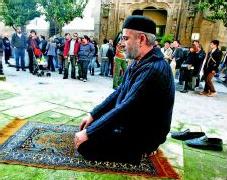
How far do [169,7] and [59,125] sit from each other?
17065mm

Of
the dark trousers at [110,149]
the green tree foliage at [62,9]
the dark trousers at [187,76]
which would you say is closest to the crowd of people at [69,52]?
the dark trousers at [187,76]

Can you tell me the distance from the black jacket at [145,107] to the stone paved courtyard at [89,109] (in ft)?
1.61

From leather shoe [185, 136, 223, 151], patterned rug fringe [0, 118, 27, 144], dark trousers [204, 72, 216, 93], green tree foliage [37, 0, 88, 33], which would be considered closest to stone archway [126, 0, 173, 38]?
green tree foliage [37, 0, 88, 33]

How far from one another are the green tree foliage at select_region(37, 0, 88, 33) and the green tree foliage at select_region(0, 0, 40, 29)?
1.05m

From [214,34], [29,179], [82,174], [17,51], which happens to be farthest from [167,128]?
[214,34]

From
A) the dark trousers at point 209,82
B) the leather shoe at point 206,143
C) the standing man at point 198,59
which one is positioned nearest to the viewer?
the leather shoe at point 206,143

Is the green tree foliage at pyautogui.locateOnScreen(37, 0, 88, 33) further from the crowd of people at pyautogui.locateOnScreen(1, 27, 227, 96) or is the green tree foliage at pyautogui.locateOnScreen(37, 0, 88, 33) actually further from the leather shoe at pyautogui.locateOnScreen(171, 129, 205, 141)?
the leather shoe at pyautogui.locateOnScreen(171, 129, 205, 141)

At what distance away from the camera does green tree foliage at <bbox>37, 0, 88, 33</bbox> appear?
18.5 m

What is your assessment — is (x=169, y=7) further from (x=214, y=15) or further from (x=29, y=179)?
(x=29, y=179)

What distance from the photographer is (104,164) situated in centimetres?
307

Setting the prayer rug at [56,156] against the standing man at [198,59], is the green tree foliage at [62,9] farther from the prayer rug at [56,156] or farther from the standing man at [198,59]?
the prayer rug at [56,156]

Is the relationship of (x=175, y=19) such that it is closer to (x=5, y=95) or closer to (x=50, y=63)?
(x=50, y=63)

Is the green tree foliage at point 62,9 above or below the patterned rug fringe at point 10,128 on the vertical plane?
above

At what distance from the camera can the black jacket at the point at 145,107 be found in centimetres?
273
